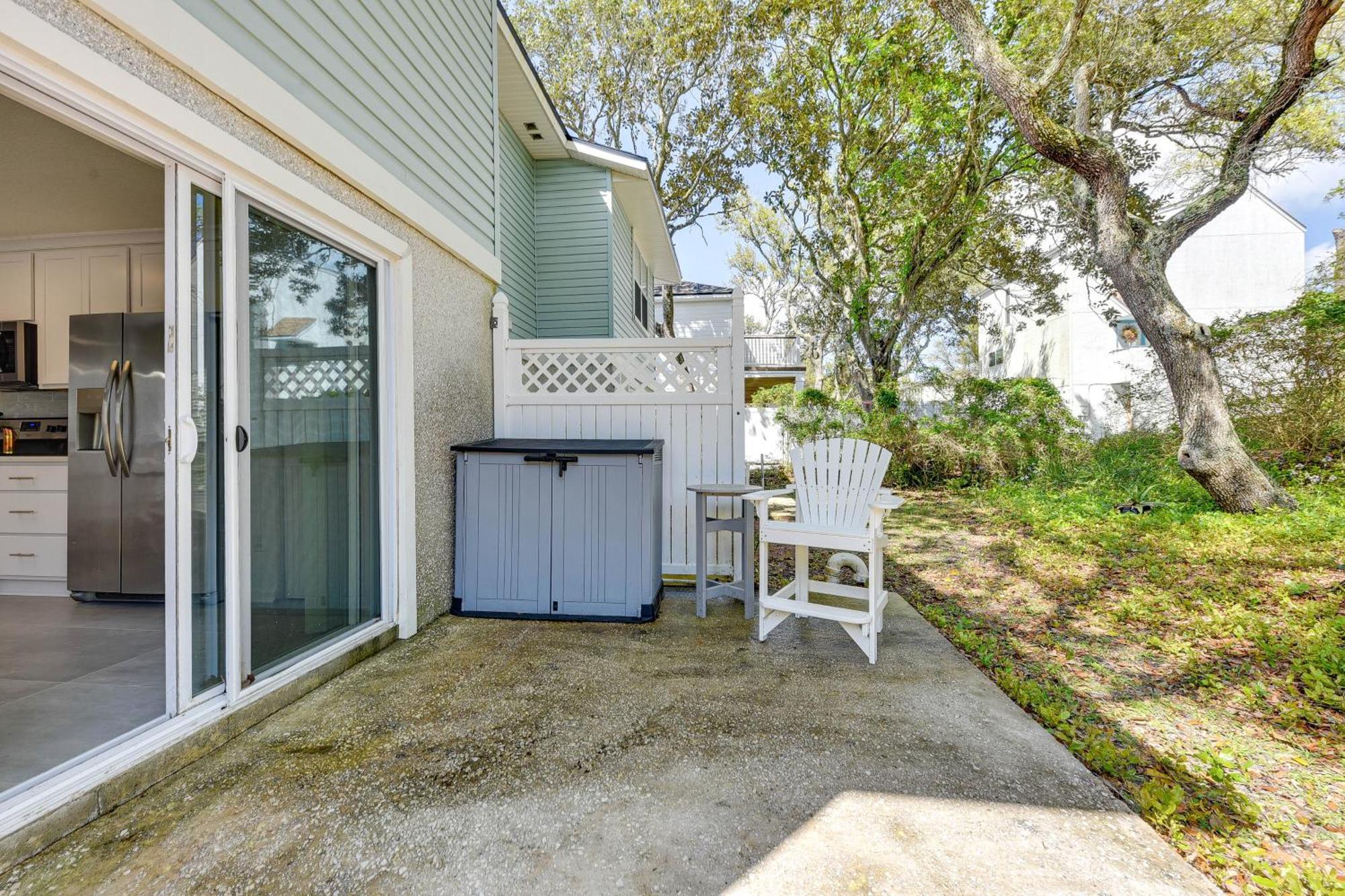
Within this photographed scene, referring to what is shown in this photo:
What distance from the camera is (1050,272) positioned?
39.1 feet

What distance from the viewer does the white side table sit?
145 inches

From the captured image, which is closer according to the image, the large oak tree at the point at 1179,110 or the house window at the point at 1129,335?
the large oak tree at the point at 1179,110

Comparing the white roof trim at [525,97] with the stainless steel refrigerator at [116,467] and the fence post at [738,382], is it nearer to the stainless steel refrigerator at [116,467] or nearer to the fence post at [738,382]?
the fence post at [738,382]

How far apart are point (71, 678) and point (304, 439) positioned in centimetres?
138

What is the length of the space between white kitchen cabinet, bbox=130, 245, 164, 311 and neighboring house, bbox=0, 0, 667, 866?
19mm

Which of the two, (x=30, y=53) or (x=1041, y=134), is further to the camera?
(x=1041, y=134)

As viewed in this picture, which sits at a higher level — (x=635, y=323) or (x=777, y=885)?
(x=635, y=323)

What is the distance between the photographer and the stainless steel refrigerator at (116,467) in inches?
136

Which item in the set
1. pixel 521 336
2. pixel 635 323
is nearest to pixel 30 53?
pixel 521 336

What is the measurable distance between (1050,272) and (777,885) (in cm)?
Answer: 1374

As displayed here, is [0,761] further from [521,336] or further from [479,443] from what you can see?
[521,336]

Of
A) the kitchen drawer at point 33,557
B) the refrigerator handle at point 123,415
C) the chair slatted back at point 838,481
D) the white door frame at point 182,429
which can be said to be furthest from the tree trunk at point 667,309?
the white door frame at point 182,429

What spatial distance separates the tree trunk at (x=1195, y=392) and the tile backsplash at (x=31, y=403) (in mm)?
8987

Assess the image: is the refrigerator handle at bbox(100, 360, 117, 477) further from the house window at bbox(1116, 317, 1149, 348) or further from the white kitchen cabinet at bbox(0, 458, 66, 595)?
the house window at bbox(1116, 317, 1149, 348)
